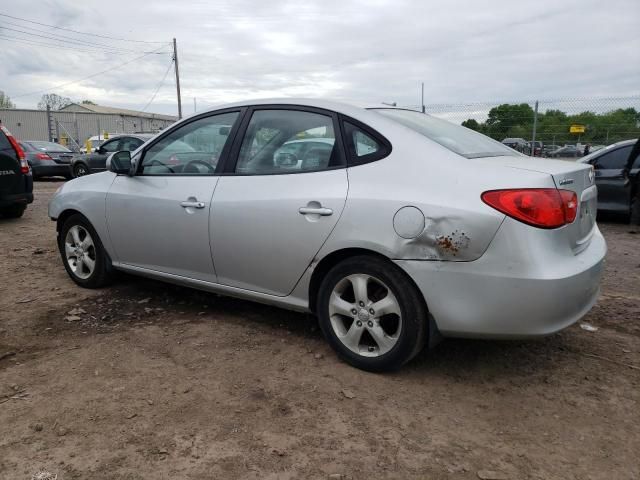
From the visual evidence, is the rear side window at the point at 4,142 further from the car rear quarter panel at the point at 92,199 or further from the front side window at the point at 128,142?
the front side window at the point at 128,142

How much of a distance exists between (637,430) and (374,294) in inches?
55.8

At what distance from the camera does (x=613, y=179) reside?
7.88 m

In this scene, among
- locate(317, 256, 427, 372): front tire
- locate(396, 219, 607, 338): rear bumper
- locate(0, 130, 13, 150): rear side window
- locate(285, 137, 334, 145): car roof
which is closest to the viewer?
locate(396, 219, 607, 338): rear bumper

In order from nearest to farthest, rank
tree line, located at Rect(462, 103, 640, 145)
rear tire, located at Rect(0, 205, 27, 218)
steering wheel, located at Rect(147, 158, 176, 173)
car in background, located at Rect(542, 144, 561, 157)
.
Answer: steering wheel, located at Rect(147, 158, 176, 173)
rear tire, located at Rect(0, 205, 27, 218)
tree line, located at Rect(462, 103, 640, 145)
car in background, located at Rect(542, 144, 561, 157)

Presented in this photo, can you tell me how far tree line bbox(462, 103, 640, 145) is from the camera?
12.4 m

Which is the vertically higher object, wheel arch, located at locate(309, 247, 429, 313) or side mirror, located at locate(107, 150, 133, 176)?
side mirror, located at locate(107, 150, 133, 176)

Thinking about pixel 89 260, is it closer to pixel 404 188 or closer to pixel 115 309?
pixel 115 309

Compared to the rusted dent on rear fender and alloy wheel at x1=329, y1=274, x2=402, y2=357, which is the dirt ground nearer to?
alloy wheel at x1=329, y1=274, x2=402, y2=357

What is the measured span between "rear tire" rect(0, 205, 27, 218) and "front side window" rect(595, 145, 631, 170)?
917 centimetres

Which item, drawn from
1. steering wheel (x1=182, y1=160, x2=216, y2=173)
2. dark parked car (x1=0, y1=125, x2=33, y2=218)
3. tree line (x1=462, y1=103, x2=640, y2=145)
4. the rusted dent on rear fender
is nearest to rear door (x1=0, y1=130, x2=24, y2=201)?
dark parked car (x1=0, y1=125, x2=33, y2=218)

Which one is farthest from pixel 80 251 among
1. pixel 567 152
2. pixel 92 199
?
pixel 567 152

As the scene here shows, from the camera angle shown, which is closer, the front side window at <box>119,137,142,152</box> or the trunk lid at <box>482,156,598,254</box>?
the trunk lid at <box>482,156,598,254</box>

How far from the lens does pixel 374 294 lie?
3.04m

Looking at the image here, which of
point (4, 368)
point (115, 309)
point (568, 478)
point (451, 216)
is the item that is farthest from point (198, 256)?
point (568, 478)
